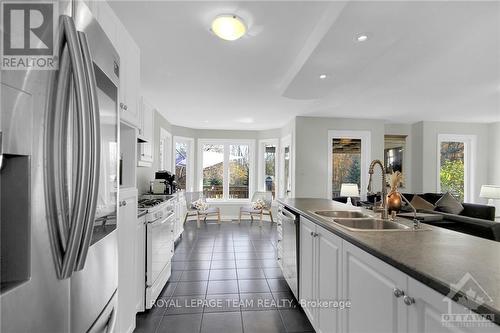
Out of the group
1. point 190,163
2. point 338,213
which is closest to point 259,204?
point 190,163

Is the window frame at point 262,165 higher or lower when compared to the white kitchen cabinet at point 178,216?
higher

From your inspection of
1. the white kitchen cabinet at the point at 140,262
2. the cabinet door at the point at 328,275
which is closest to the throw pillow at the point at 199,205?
the white kitchen cabinet at the point at 140,262

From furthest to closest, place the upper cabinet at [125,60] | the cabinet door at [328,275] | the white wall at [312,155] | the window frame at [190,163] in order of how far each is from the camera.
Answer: the window frame at [190,163], the white wall at [312,155], the cabinet door at [328,275], the upper cabinet at [125,60]

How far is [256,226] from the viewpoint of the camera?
5887 mm

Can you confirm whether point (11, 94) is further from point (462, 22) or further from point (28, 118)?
point (462, 22)

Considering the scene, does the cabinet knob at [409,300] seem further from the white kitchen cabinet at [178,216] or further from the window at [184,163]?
the window at [184,163]

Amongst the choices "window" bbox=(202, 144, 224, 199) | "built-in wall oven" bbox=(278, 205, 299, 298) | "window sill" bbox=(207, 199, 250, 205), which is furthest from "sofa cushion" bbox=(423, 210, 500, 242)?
"window" bbox=(202, 144, 224, 199)

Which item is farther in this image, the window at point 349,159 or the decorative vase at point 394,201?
the window at point 349,159

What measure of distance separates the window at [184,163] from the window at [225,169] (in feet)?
1.05

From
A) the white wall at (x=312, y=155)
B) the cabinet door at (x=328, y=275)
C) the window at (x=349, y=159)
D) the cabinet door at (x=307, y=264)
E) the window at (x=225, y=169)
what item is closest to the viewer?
the cabinet door at (x=328, y=275)

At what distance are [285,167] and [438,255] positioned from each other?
17.3 ft

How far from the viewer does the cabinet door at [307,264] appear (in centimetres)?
191

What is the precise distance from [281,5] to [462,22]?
1453 millimetres

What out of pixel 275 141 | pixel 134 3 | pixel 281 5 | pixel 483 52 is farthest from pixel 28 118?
pixel 275 141
